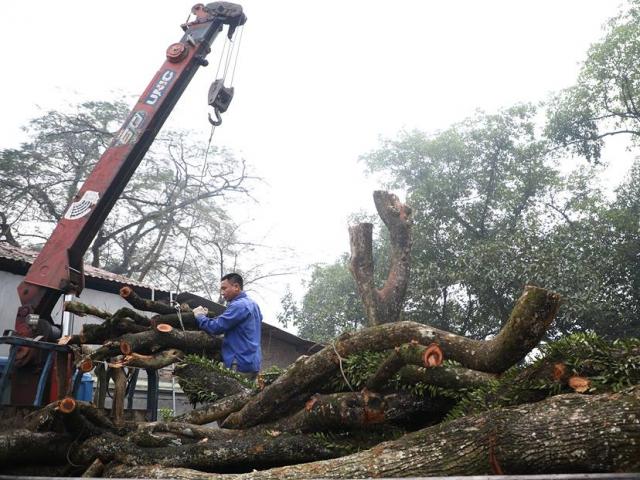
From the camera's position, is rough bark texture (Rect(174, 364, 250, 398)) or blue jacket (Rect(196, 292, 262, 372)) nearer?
rough bark texture (Rect(174, 364, 250, 398))

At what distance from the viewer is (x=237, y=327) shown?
6.66m

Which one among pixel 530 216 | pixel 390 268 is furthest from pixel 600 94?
pixel 390 268

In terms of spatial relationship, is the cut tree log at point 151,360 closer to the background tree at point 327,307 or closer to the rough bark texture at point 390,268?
the rough bark texture at point 390,268

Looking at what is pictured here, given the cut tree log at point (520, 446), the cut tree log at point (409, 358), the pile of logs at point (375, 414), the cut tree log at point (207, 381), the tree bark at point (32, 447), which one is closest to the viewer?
the cut tree log at point (520, 446)

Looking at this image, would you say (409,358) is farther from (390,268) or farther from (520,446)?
(390,268)

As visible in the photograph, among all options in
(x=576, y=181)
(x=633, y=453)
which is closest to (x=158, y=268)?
(x=576, y=181)

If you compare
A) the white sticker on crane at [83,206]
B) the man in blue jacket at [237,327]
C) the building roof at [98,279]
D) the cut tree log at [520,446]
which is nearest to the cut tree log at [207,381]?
the man in blue jacket at [237,327]

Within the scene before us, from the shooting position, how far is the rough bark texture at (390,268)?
8836 mm

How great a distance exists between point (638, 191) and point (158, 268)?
58.4 ft

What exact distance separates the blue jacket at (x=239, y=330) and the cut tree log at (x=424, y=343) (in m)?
1.32

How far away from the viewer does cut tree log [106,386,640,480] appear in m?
3.19

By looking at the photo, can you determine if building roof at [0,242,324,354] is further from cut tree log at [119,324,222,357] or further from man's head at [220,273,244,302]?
man's head at [220,273,244,302]

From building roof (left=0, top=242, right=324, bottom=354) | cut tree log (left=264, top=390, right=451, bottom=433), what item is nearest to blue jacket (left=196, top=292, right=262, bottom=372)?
cut tree log (left=264, top=390, right=451, bottom=433)

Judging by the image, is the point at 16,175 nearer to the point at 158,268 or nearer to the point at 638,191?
the point at 158,268
